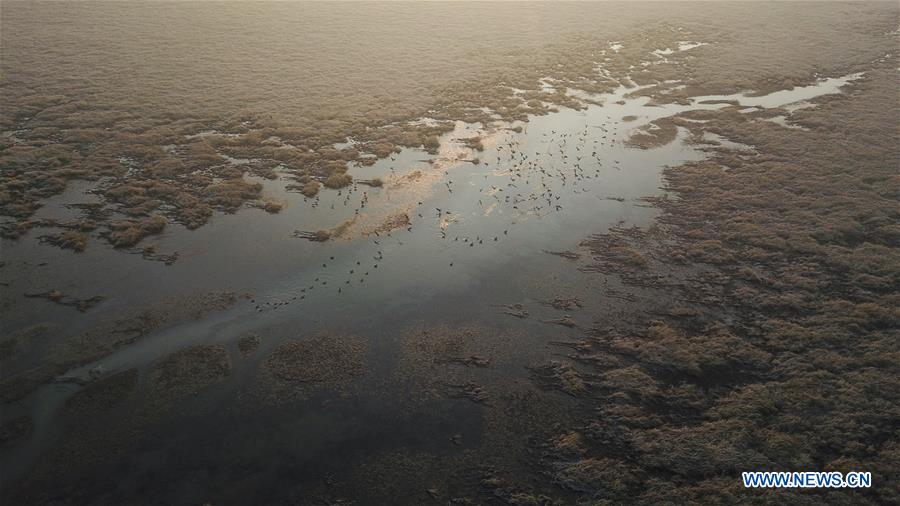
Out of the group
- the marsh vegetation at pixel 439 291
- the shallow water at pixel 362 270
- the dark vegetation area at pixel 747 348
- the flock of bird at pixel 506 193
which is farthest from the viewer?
the flock of bird at pixel 506 193

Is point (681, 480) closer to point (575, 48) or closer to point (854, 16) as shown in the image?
point (575, 48)

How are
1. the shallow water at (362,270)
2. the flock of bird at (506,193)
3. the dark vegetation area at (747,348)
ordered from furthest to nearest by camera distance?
1. the flock of bird at (506,193)
2. the shallow water at (362,270)
3. the dark vegetation area at (747,348)

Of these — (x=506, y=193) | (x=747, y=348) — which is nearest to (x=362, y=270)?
(x=506, y=193)

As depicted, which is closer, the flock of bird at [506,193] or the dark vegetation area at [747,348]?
the dark vegetation area at [747,348]

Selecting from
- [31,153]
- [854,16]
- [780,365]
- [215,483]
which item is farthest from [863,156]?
[854,16]

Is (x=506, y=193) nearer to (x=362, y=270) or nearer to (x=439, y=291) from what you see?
(x=439, y=291)

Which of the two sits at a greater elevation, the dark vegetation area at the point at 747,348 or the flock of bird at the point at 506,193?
the flock of bird at the point at 506,193

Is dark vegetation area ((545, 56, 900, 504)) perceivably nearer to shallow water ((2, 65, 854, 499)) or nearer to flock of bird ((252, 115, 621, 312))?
shallow water ((2, 65, 854, 499))

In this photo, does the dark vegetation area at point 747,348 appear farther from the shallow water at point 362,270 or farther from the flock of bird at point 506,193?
the flock of bird at point 506,193

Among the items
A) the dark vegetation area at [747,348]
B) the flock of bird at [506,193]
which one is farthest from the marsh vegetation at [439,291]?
the flock of bird at [506,193]
